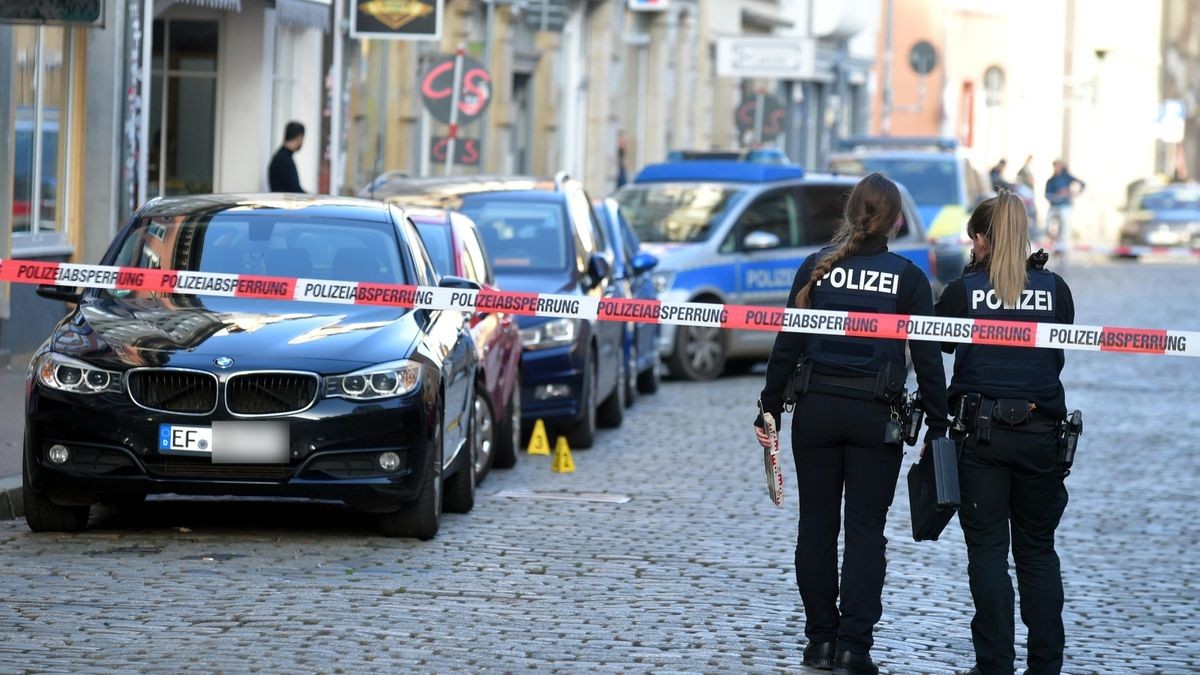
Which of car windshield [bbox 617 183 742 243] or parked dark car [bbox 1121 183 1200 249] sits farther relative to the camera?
parked dark car [bbox 1121 183 1200 249]

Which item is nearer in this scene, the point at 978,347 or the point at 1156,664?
the point at 978,347

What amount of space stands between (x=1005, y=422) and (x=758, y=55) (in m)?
34.5

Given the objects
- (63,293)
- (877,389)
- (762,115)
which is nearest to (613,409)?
(63,293)

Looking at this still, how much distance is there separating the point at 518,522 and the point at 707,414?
6.45m

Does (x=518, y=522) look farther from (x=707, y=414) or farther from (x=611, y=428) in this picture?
(x=707, y=414)

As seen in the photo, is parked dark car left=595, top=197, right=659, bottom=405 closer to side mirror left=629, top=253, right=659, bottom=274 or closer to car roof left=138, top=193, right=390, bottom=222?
side mirror left=629, top=253, right=659, bottom=274

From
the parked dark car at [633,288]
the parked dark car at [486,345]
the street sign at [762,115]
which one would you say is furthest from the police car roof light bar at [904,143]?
the parked dark car at [486,345]

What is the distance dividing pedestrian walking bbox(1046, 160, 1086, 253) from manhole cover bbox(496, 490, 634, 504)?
31.9 metres

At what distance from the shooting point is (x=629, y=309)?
9672 mm

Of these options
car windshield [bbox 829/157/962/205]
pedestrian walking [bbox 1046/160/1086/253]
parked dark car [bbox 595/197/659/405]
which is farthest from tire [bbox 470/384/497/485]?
pedestrian walking [bbox 1046/160/1086/253]

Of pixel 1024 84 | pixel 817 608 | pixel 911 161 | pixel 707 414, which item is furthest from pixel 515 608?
pixel 1024 84

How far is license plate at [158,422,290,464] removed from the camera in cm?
952

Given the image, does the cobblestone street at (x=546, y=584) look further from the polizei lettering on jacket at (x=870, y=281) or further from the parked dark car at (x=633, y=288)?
the parked dark car at (x=633, y=288)

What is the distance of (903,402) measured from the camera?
7.59 metres
